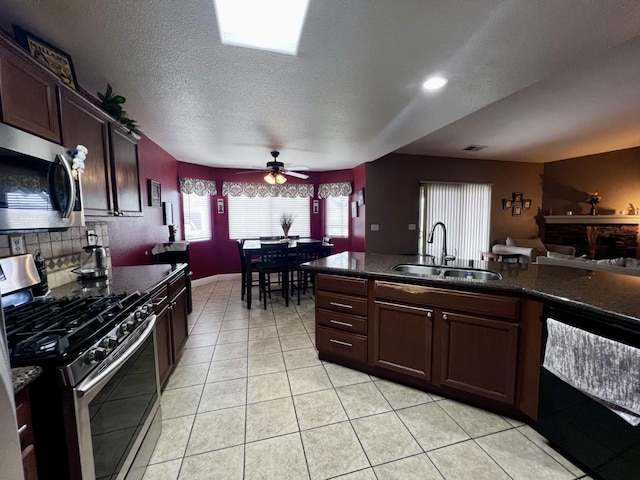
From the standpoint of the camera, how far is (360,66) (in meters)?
1.76

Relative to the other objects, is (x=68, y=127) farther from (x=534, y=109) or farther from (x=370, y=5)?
(x=534, y=109)

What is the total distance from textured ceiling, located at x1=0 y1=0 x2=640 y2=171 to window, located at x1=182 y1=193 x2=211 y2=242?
5.82 feet

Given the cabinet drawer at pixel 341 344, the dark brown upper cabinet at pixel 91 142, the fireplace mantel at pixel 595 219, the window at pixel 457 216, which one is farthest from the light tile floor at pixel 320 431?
the fireplace mantel at pixel 595 219

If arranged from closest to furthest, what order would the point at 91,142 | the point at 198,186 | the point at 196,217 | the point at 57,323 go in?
the point at 57,323, the point at 91,142, the point at 198,186, the point at 196,217

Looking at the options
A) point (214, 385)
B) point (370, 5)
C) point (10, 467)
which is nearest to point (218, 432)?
point (214, 385)

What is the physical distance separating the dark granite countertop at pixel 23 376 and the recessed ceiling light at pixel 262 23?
5.33ft

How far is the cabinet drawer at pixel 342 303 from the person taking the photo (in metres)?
2.18

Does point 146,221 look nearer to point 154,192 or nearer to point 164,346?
point 154,192

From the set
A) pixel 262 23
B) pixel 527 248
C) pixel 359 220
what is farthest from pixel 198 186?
pixel 527 248

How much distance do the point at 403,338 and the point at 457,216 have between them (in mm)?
4250

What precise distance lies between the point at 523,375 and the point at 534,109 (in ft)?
9.60

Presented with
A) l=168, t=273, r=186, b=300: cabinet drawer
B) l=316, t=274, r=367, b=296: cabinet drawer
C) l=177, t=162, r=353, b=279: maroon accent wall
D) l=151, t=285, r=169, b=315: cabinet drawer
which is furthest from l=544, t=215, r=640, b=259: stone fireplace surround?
l=151, t=285, r=169, b=315: cabinet drawer

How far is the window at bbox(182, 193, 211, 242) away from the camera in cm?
496

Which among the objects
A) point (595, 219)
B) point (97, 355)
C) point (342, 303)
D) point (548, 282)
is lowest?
point (342, 303)
